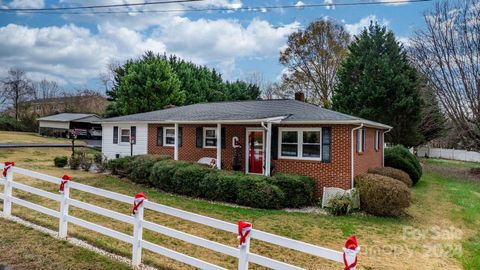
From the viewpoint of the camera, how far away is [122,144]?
A: 19469 millimetres

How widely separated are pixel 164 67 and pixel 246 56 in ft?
29.3

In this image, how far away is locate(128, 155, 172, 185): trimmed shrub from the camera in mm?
13913

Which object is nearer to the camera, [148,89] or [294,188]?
[294,188]

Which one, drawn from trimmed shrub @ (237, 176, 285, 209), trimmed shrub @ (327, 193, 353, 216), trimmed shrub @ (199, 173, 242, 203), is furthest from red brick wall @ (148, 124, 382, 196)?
trimmed shrub @ (199, 173, 242, 203)

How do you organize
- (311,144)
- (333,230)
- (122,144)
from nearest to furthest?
(333,230), (311,144), (122,144)

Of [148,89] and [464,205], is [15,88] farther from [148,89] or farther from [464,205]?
[464,205]

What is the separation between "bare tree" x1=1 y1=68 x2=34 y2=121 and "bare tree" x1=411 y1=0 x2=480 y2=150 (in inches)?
2034

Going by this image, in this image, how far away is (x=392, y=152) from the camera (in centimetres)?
1862

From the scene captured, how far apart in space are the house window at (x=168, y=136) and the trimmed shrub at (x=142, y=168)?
224 centimetres

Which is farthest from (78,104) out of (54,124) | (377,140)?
(377,140)

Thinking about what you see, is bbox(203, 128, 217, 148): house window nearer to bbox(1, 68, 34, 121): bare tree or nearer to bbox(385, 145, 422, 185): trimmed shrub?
bbox(385, 145, 422, 185): trimmed shrub

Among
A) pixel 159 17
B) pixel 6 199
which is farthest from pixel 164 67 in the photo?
pixel 6 199

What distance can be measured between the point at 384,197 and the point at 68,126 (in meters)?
35.0

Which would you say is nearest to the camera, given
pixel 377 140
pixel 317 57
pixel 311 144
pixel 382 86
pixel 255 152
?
pixel 311 144
